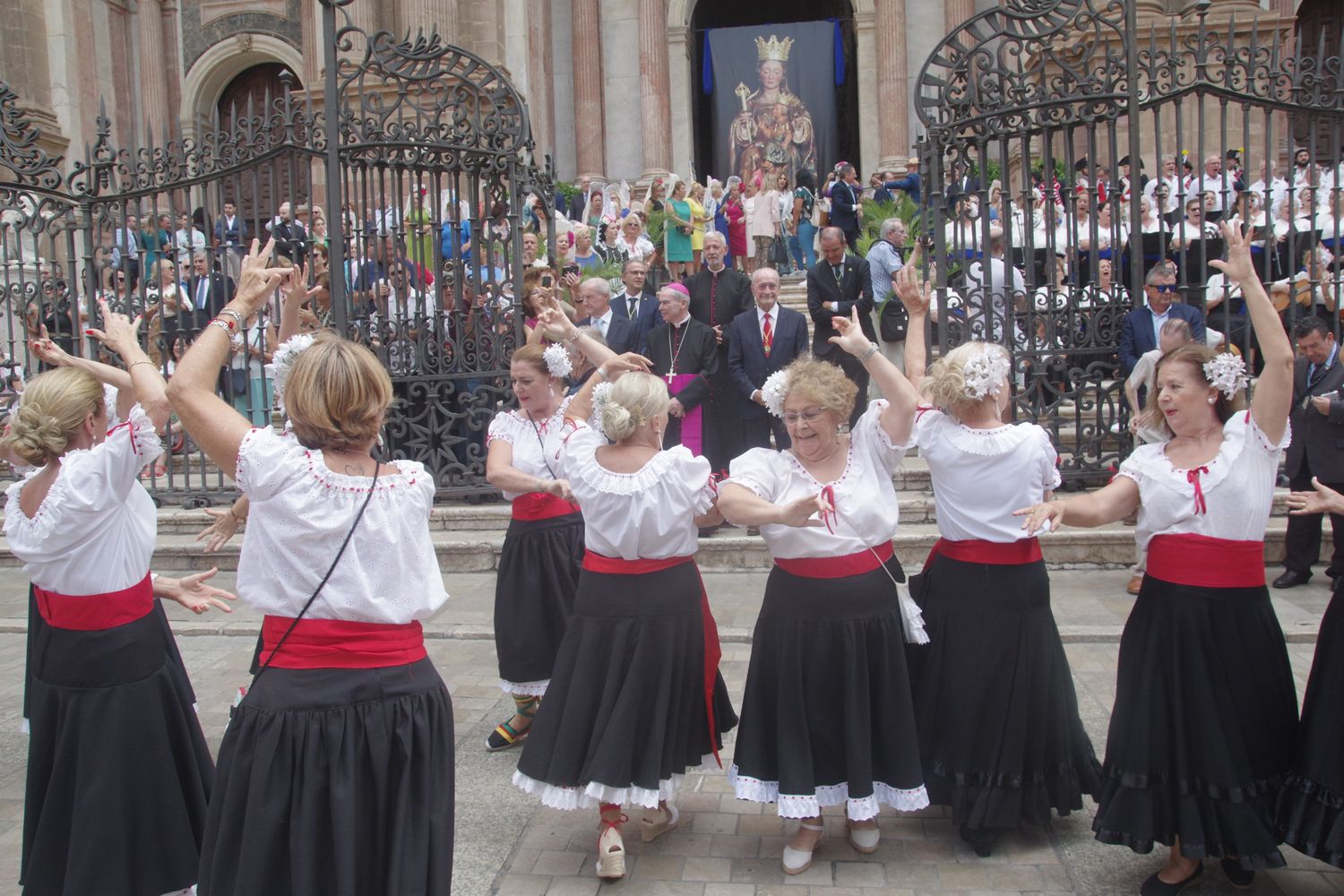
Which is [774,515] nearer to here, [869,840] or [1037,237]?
[869,840]

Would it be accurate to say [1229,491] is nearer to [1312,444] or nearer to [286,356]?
[286,356]

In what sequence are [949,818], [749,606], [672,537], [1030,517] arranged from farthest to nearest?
1. [749,606]
2. [949,818]
3. [672,537]
4. [1030,517]

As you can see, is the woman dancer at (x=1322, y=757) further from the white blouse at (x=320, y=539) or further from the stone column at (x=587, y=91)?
the stone column at (x=587, y=91)

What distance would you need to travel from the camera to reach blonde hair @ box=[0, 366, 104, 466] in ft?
10.9

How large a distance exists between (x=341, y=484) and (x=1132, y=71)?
7602 millimetres

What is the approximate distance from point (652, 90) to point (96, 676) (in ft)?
62.3

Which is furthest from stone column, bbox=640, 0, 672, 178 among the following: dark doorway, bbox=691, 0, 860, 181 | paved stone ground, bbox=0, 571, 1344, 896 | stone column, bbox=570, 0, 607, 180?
paved stone ground, bbox=0, 571, 1344, 896

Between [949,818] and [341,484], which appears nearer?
[341,484]

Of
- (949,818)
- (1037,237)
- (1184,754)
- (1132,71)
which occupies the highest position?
(1132,71)

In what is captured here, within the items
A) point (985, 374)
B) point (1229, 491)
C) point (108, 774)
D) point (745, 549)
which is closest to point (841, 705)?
point (985, 374)

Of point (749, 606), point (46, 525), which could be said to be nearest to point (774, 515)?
point (46, 525)

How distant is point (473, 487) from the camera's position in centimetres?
920

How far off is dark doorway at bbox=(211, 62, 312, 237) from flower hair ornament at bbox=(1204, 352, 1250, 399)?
259 inches

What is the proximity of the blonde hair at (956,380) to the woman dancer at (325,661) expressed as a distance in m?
1.92
